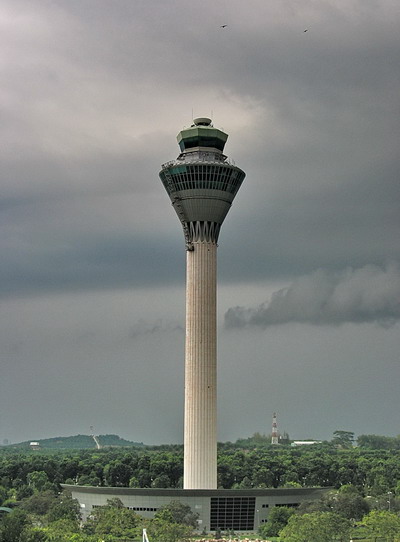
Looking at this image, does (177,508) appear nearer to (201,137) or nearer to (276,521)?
(276,521)

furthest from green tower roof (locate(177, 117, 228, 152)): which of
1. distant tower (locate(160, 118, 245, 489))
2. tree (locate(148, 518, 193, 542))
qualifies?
tree (locate(148, 518, 193, 542))

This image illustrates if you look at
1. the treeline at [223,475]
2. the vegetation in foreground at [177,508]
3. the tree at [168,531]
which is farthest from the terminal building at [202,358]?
the treeline at [223,475]

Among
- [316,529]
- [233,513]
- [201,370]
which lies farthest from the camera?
[201,370]

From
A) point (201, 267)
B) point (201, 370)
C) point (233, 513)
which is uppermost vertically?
point (201, 267)

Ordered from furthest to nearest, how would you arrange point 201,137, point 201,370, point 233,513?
point 201,137 → point 201,370 → point 233,513

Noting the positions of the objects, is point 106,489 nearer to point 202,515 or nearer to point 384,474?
point 202,515

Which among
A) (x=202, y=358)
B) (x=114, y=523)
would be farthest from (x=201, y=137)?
(x=114, y=523)
